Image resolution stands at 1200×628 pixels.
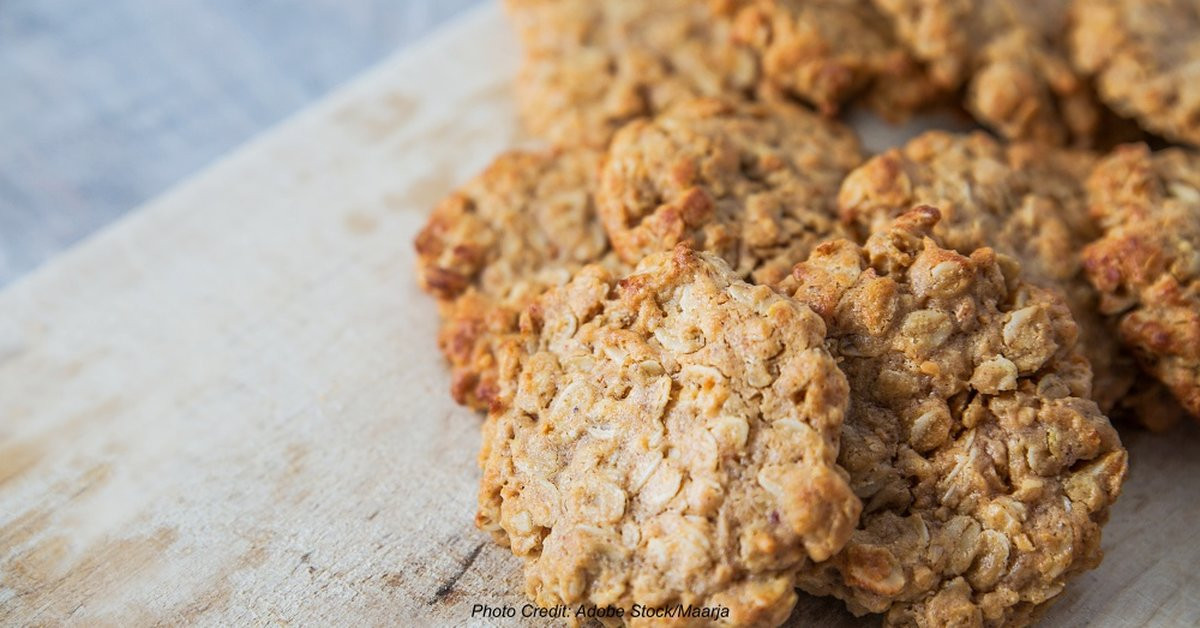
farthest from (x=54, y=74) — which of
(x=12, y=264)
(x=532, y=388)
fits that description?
(x=532, y=388)

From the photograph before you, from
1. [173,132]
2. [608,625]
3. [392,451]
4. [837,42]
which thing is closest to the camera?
[608,625]

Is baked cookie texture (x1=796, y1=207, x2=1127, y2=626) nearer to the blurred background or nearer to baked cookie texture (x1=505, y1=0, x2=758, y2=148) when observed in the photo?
baked cookie texture (x1=505, y1=0, x2=758, y2=148)

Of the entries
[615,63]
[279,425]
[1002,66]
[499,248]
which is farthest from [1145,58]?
[279,425]

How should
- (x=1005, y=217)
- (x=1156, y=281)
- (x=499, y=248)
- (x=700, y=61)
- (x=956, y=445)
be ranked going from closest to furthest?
1. (x=956, y=445)
2. (x=1156, y=281)
3. (x=1005, y=217)
4. (x=499, y=248)
5. (x=700, y=61)

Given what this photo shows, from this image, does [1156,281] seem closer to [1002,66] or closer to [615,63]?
[1002,66]

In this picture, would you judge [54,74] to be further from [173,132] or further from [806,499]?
[806,499]

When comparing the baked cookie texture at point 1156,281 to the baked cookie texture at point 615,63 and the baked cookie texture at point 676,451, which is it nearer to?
the baked cookie texture at point 676,451
